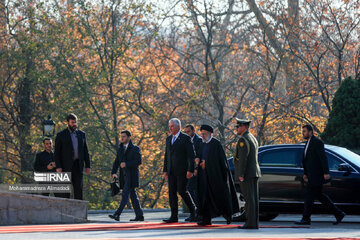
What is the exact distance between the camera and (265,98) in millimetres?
31094

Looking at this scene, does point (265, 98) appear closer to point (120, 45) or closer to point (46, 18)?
point (120, 45)

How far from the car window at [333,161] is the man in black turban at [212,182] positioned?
2.96m

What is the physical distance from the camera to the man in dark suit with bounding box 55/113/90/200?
14.3 meters

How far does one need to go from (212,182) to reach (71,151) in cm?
286

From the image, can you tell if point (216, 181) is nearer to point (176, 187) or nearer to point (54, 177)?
point (176, 187)

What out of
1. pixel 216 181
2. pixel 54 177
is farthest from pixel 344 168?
pixel 54 177

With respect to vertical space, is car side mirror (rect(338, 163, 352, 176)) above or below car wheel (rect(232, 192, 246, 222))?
above

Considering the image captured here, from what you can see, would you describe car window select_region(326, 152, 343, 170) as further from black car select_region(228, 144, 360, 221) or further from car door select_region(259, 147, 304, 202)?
car door select_region(259, 147, 304, 202)

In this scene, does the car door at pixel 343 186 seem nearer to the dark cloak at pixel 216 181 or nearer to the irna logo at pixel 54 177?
the dark cloak at pixel 216 181

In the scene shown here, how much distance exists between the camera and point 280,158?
15609 mm

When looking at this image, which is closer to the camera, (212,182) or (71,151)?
(212,182)

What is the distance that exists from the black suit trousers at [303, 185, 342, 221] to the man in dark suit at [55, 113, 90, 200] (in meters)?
3.97

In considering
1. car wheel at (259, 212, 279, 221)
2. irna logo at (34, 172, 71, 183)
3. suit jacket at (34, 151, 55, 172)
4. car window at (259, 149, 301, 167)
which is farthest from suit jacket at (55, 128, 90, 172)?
car wheel at (259, 212, 279, 221)

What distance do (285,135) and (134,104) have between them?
640 centimetres
